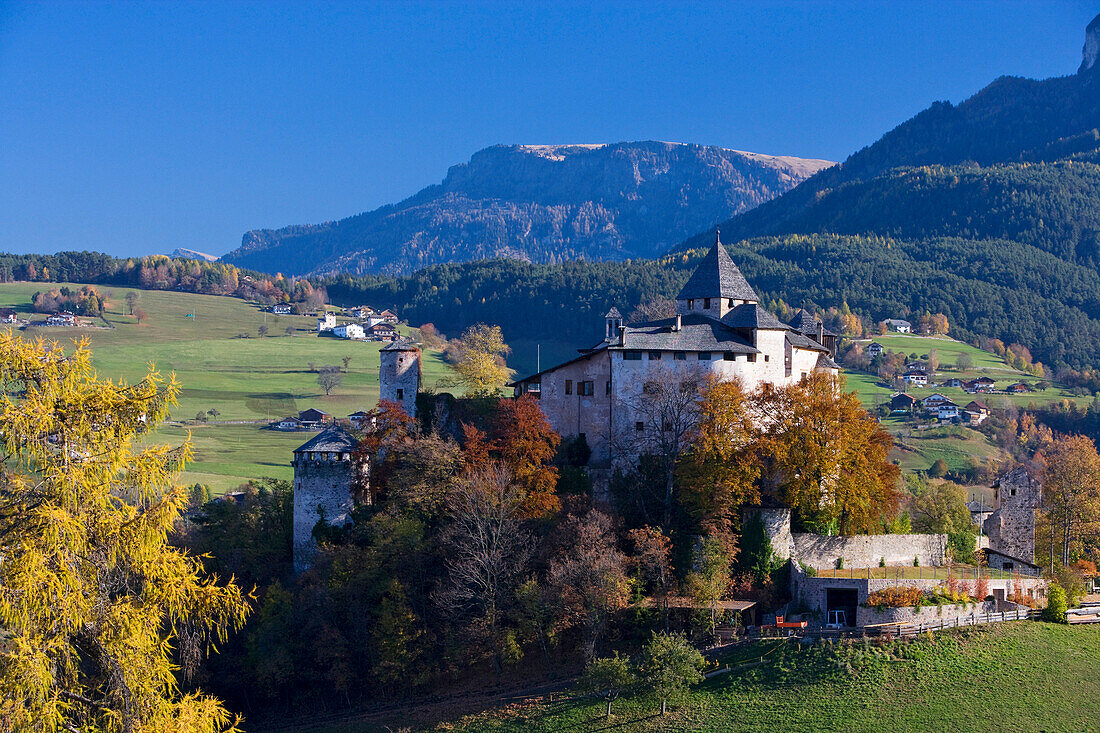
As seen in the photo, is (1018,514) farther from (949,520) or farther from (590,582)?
(590,582)

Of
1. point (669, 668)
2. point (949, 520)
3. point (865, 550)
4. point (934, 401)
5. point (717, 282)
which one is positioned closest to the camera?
point (669, 668)

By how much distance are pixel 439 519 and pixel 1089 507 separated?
128ft

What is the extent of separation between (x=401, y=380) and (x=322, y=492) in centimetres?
827

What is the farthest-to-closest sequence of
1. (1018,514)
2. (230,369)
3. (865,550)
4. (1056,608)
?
(230,369) < (1018,514) < (865,550) < (1056,608)

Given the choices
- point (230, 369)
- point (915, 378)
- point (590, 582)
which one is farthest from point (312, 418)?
point (915, 378)

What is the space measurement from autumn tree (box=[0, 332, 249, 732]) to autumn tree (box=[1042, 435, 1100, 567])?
58.5 metres

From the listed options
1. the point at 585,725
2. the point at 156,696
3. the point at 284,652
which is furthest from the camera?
the point at 284,652

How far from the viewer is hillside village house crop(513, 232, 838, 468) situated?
57000mm

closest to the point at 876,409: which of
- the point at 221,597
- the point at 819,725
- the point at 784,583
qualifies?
the point at 784,583

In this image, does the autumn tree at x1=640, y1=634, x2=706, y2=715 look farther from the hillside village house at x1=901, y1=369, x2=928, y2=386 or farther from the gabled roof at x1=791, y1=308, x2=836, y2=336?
the hillside village house at x1=901, y1=369, x2=928, y2=386

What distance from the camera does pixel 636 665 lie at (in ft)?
157

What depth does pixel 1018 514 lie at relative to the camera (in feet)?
208

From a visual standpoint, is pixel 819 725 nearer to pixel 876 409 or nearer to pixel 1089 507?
pixel 1089 507

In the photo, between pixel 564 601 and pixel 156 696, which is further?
pixel 564 601
